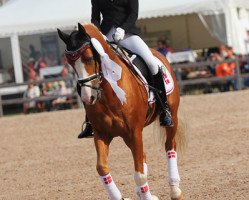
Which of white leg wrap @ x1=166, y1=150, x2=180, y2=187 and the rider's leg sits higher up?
the rider's leg

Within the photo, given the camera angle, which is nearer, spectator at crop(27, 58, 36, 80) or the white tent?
the white tent

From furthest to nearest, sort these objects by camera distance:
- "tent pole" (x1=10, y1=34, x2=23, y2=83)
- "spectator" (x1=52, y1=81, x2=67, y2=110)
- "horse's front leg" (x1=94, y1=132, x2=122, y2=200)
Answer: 1. "tent pole" (x1=10, y1=34, x2=23, y2=83)
2. "spectator" (x1=52, y1=81, x2=67, y2=110)
3. "horse's front leg" (x1=94, y1=132, x2=122, y2=200)

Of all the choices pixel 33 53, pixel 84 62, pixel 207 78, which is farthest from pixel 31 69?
pixel 84 62

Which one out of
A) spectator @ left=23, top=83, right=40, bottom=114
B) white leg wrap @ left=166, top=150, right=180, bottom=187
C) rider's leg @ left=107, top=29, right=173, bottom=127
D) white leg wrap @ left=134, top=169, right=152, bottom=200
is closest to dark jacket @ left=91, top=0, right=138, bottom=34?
rider's leg @ left=107, top=29, right=173, bottom=127

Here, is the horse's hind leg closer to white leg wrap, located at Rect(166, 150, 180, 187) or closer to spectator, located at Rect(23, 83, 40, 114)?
Answer: white leg wrap, located at Rect(166, 150, 180, 187)

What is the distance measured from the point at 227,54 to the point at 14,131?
8.83 metres

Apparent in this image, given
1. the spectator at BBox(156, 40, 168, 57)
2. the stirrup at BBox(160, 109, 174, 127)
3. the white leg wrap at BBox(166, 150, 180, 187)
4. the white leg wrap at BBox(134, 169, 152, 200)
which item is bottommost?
the spectator at BBox(156, 40, 168, 57)

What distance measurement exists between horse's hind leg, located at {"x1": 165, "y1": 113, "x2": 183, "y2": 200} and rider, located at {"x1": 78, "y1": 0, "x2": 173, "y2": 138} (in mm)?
635

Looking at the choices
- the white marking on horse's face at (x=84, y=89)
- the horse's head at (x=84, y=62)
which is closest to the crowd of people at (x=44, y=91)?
the horse's head at (x=84, y=62)

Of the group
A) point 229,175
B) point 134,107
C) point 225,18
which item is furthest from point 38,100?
point 134,107

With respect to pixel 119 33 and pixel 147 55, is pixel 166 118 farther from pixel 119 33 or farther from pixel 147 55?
pixel 119 33

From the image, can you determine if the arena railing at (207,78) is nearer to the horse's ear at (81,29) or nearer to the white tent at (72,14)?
the white tent at (72,14)

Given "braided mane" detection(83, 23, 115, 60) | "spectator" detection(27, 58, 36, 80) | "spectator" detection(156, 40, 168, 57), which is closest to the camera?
"braided mane" detection(83, 23, 115, 60)

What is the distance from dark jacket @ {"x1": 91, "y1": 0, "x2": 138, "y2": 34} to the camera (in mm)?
8281
